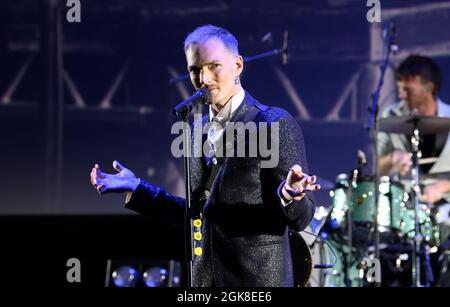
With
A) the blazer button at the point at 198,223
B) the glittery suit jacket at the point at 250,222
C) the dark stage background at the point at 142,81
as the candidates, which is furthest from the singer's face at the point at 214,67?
the dark stage background at the point at 142,81

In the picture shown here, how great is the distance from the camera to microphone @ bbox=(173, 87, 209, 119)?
2.28 m

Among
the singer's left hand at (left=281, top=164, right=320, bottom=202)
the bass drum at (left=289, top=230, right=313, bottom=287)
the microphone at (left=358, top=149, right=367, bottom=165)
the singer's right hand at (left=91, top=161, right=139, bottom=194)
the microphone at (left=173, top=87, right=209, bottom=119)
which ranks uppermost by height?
the microphone at (left=358, top=149, right=367, bottom=165)

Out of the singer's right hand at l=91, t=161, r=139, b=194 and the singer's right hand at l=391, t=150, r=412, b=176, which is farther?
the singer's right hand at l=391, t=150, r=412, b=176

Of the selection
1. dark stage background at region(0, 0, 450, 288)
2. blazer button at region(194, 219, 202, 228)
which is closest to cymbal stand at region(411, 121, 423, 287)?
dark stage background at region(0, 0, 450, 288)

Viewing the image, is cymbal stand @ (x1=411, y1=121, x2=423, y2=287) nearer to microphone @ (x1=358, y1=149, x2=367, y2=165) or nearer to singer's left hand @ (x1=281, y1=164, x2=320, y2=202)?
microphone @ (x1=358, y1=149, x2=367, y2=165)

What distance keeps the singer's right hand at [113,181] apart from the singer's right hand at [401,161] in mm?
3502

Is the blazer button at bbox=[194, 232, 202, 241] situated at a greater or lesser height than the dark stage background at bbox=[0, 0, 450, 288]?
lesser

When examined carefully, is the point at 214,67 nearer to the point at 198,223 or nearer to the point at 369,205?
the point at 198,223

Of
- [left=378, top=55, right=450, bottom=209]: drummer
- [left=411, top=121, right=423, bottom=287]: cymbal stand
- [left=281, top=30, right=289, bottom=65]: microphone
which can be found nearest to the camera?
[left=411, top=121, right=423, bottom=287]: cymbal stand

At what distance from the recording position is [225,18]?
19.4ft

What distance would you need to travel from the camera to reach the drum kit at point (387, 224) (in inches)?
217

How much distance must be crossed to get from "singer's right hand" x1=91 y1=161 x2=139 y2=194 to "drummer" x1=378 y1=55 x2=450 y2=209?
3.51 meters

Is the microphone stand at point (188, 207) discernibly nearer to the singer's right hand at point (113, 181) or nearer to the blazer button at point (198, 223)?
the blazer button at point (198, 223)

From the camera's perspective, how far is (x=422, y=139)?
5969 mm
